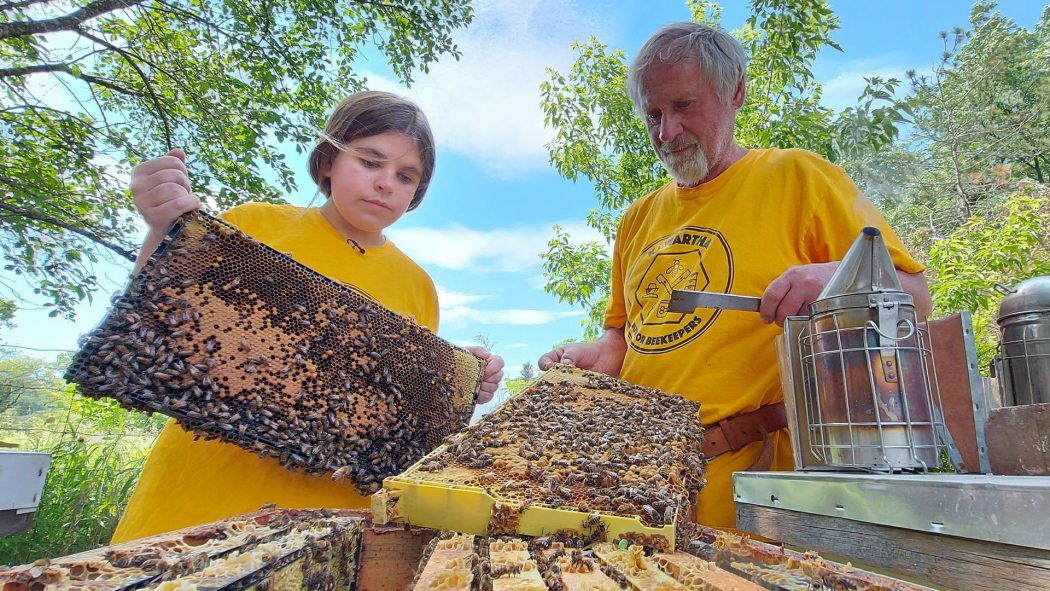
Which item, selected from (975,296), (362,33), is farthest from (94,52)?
(975,296)

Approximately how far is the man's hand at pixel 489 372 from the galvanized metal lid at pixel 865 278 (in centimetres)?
170

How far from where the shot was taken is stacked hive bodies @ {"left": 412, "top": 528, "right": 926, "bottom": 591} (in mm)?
976

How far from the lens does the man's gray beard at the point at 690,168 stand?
3369 mm

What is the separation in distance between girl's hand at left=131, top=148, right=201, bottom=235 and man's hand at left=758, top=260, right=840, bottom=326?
2.27m

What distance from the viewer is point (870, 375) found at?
1.69 meters

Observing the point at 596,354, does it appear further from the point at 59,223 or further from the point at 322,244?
the point at 59,223

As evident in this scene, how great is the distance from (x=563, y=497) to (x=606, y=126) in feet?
34.4

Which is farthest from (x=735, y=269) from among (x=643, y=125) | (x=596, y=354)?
(x=643, y=125)

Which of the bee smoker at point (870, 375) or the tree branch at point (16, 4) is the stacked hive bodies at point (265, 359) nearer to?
the bee smoker at point (870, 375)

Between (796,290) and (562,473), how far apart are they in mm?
1252

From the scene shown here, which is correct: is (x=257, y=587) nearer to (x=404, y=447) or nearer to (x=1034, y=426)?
(x=404, y=447)

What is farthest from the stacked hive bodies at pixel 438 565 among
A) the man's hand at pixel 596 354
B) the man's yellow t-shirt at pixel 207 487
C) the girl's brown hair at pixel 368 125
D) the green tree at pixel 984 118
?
the green tree at pixel 984 118

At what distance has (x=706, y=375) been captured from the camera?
9.35 feet

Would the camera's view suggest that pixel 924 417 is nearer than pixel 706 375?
Yes
